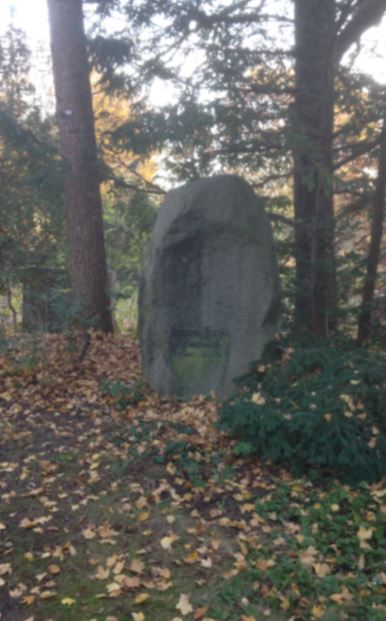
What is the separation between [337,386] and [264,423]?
0.75 m

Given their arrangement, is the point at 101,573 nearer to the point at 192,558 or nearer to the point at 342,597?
the point at 192,558

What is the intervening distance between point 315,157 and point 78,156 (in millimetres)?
3719

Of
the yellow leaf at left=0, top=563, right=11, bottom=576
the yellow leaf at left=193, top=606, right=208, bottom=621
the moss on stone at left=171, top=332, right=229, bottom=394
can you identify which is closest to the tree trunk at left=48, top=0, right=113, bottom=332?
the moss on stone at left=171, top=332, right=229, bottom=394

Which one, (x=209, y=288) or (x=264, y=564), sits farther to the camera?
(x=209, y=288)

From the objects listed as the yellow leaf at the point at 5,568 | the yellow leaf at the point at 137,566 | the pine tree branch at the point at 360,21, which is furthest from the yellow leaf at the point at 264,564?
the pine tree branch at the point at 360,21

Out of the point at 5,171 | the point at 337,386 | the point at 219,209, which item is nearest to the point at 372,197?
the point at 219,209

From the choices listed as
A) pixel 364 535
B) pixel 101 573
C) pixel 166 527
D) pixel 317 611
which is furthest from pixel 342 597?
pixel 101 573

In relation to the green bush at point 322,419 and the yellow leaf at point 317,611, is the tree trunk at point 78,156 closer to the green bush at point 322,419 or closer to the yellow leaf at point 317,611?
the green bush at point 322,419

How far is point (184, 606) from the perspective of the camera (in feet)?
11.7

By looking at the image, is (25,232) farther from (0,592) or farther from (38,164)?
(0,592)

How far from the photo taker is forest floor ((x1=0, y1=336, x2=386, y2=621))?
11.9ft

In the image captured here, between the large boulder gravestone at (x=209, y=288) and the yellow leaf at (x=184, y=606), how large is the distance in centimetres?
316

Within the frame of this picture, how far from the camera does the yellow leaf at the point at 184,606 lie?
139 inches

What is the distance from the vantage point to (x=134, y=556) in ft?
13.2
